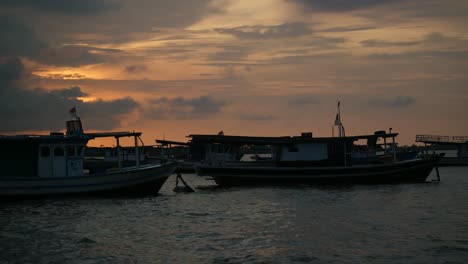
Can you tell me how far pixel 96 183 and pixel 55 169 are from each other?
232 centimetres

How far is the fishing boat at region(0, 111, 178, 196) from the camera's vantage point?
30609 mm

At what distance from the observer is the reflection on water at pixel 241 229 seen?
672 inches

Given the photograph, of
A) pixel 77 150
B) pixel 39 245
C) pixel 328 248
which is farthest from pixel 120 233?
pixel 77 150

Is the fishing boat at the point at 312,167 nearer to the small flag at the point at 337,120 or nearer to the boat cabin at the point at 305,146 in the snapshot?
the boat cabin at the point at 305,146

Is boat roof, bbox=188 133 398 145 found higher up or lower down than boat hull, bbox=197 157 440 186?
higher up

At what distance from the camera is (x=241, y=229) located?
71.5ft

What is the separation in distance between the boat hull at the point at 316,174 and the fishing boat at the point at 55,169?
10210 millimetres

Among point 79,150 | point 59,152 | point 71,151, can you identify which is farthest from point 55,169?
point 79,150

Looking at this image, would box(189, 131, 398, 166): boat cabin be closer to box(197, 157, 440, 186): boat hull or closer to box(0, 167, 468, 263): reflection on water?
box(197, 157, 440, 186): boat hull

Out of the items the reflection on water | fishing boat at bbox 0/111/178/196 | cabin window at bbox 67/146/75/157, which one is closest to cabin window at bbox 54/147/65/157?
fishing boat at bbox 0/111/178/196

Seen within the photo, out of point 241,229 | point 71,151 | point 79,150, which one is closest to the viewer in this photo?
point 241,229

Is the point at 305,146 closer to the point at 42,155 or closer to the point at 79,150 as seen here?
the point at 79,150

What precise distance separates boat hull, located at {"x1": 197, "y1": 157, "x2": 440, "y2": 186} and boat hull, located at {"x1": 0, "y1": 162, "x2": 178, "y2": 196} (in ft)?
25.5

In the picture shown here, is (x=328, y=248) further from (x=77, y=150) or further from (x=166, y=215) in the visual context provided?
(x=77, y=150)
